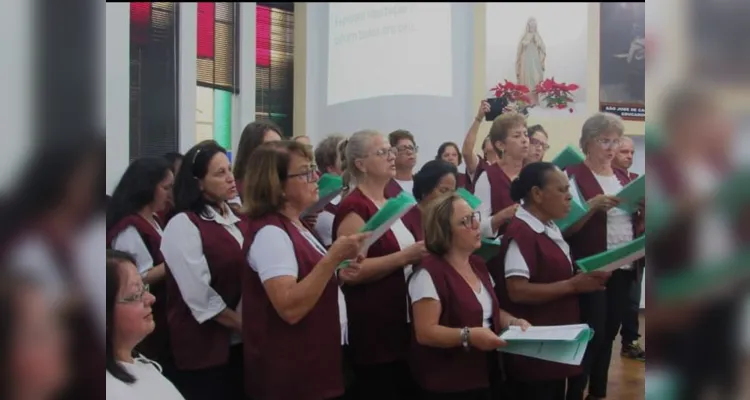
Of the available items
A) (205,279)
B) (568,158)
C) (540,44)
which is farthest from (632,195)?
(540,44)

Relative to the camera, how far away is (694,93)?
71 cm

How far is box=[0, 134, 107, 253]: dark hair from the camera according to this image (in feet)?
2.26

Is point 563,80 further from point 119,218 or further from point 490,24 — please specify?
point 119,218

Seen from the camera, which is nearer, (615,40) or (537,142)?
(537,142)

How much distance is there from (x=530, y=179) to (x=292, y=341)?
3.62ft

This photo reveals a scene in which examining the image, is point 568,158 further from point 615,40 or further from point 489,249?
point 615,40

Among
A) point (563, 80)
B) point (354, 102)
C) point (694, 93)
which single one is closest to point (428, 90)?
point (354, 102)

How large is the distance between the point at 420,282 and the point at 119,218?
1.04 metres

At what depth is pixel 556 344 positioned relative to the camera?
73.7 inches

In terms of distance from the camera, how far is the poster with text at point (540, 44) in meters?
6.28

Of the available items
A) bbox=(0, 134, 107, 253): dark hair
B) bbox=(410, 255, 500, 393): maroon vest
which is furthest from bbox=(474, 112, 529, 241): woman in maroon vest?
bbox=(0, 134, 107, 253): dark hair

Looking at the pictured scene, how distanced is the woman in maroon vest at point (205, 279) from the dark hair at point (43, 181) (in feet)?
4.47

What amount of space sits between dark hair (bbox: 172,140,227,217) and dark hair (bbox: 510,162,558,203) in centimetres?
102

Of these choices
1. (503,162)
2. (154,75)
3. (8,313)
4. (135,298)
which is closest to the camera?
(8,313)
